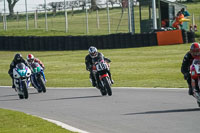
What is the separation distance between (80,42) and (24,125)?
25.9 meters

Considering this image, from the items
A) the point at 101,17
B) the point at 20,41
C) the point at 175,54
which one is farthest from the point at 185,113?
the point at 101,17

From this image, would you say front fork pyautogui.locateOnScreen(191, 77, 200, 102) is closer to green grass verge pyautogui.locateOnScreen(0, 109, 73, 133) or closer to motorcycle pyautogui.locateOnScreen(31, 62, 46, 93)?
green grass verge pyautogui.locateOnScreen(0, 109, 73, 133)

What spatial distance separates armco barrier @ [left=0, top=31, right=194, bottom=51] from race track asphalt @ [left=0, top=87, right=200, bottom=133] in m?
15.3

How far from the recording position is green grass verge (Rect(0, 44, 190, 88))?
19344 mm

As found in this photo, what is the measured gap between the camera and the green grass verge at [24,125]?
861cm

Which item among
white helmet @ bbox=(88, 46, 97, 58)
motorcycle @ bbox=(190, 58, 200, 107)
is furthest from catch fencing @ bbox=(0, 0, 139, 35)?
motorcycle @ bbox=(190, 58, 200, 107)

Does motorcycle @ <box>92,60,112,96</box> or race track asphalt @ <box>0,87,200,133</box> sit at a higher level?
motorcycle @ <box>92,60,112,96</box>

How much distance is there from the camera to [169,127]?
852cm

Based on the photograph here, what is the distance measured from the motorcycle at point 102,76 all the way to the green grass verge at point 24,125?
405cm

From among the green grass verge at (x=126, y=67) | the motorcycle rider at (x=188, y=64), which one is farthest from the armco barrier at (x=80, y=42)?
the motorcycle rider at (x=188, y=64)

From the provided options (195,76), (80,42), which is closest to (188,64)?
(195,76)

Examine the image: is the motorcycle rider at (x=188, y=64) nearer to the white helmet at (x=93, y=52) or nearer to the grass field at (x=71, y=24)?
the white helmet at (x=93, y=52)

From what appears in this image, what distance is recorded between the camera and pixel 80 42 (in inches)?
1382

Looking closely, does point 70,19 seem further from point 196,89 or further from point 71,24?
point 196,89
